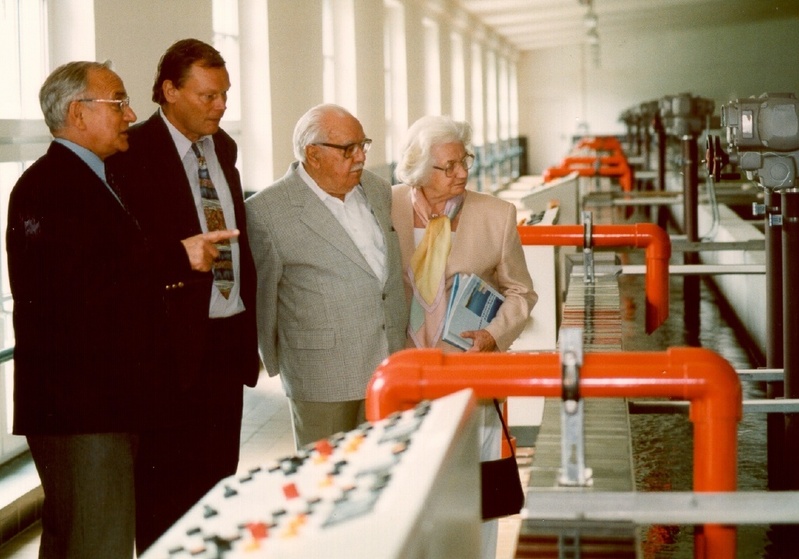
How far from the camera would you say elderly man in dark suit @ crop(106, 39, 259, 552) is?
2.67m

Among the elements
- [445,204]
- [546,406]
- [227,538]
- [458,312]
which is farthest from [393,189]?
[227,538]

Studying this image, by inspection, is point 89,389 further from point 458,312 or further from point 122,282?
point 458,312

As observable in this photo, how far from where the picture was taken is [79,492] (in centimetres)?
243

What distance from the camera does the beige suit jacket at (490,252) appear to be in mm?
2953

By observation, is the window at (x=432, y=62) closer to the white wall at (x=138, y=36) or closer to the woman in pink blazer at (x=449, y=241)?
the white wall at (x=138, y=36)

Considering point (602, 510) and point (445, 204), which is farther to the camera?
point (445, 204)

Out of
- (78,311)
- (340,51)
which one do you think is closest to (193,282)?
(78,311)

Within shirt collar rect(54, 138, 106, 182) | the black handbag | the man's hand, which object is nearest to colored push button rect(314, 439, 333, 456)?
the black handbag

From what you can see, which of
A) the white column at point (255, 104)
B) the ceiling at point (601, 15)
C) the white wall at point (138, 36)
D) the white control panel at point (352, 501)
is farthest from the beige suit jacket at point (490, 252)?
the ceiling at point (601, 15)

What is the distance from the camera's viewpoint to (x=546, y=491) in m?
1.65

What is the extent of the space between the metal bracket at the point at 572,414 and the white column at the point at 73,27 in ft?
12.2

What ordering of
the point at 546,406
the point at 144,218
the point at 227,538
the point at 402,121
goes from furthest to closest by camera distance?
the point at 402,121 < the point at 144,218 < the point at 546,406 < the point at 227,538

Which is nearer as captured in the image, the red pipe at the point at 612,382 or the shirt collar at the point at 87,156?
the red pipe at the point at 612,382

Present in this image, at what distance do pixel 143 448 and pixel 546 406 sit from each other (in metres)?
1.02
